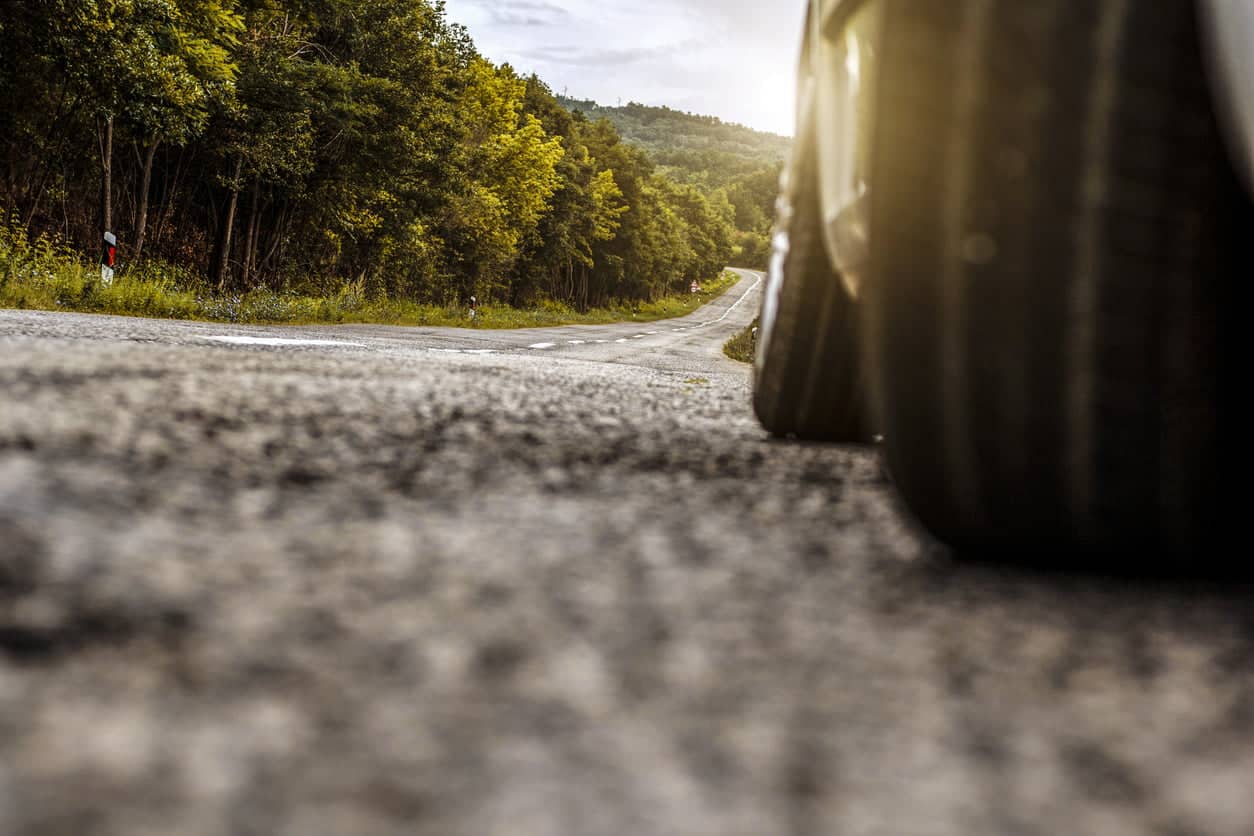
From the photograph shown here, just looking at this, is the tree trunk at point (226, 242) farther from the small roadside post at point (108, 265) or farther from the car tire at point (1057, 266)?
the car tire at point (1057, 266)

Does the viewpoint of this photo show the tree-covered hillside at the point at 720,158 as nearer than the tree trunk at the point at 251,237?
No

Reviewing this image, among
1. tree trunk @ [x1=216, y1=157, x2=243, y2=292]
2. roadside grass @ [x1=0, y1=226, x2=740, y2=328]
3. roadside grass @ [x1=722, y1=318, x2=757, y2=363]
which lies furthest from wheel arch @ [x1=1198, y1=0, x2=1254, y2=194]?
tree trunk @ [x1=216, y1=157, x2=243, y2=292]

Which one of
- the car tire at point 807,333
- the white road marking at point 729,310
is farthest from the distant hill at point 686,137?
the car tire at point 807,333

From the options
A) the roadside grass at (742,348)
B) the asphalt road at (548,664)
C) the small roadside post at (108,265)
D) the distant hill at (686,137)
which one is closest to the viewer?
the asphalt road at (548,664)

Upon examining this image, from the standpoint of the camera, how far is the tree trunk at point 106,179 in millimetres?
16125

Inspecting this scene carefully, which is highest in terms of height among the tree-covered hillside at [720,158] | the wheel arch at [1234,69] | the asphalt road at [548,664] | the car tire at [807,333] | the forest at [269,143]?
the tree-covered hillside at [720,158]

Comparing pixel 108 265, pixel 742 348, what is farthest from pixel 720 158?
pixel 108 265

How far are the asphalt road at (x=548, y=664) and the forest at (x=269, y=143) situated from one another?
1357cm

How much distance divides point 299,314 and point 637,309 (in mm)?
39520

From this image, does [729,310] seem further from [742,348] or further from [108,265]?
[108,265]

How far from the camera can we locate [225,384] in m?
1.77

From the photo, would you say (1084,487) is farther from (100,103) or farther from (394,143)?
(394,143)

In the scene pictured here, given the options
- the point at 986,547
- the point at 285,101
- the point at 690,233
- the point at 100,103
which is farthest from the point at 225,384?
the point at 690,233

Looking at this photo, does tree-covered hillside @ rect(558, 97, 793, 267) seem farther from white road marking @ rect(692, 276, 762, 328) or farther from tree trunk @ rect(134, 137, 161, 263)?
tree trunk @ rect(134, 137, 161, 263)
